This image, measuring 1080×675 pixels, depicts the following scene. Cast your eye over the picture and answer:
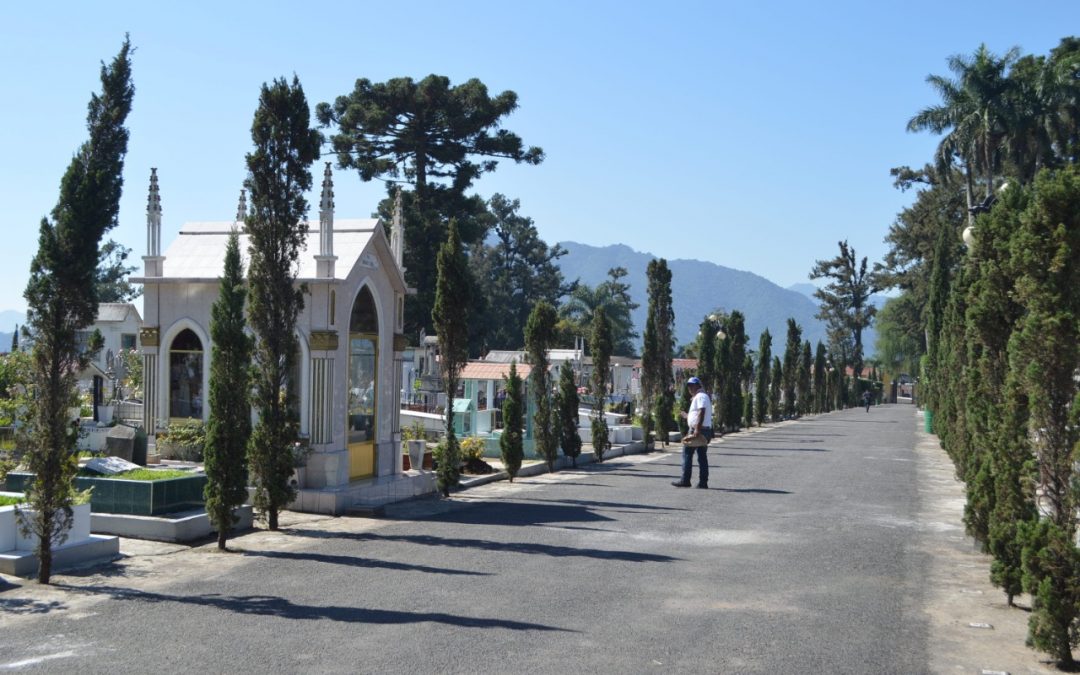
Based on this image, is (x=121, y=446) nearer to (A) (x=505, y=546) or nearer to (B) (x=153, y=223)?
(B) (x=153, y=223)

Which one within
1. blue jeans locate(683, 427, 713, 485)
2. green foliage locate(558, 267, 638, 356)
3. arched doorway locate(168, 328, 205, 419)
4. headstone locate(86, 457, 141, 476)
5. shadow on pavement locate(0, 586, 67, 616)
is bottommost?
shadow on pavement locate(0, 586, 67, 616)

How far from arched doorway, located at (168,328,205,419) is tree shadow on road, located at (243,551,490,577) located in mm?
6429

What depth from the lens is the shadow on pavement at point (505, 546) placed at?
1149cm

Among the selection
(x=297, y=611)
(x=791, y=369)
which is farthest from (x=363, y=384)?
(x=791, y=369)

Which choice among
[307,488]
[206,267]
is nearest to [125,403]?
[206,267]

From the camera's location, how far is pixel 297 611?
879 cm

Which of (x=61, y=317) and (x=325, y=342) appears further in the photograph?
(x=325, y=342)

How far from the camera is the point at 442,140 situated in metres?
47.7

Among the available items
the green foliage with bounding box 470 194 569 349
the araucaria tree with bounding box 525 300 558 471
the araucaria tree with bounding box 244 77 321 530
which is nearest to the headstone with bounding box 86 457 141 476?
the araucaria tree with bounding box 244 77 321 530

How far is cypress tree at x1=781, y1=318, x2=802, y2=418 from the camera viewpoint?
59.3 metres

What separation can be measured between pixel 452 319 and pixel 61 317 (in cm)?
866

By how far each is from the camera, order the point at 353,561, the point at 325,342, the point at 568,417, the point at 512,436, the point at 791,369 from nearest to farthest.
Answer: the point at 353,561
the point at 325,342
the point at 512,436
the point at 568,417
the point at 791,369

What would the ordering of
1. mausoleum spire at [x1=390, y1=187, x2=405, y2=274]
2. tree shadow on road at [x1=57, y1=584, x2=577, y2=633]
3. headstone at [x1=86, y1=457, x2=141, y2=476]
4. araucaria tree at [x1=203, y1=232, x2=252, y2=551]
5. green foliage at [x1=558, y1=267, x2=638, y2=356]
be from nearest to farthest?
tree shadow on road at [x1=57, y1=584, x2=577, y2=633]
araucaria tree at [x1=203, y1=232, x2=252, y2=551]
headstone at [x1=86, y1=457, x2=141, y2=476]
mausoleum spire at [x1=390, y1=187, x2=405, y2=274]
green foliage at [x1=558, y1=267, x2=638, y2=356]

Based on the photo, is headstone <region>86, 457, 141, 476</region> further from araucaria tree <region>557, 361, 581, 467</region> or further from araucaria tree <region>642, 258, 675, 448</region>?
araucaria tree <region>642, 258, 675, 448</region>
